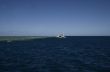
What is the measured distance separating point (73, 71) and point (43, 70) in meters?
4.85

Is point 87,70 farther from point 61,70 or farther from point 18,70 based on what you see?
point 18,70

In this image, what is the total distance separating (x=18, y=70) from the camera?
2994 cm

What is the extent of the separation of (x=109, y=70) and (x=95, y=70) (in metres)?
2.24

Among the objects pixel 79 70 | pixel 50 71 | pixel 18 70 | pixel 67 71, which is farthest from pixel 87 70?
pixel 18 70

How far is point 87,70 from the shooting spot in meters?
30.2

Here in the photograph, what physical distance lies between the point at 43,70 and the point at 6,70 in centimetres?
596

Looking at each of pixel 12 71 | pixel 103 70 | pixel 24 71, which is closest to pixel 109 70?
pixel 103 70

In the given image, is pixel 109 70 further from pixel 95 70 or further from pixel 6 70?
pixel 6 70

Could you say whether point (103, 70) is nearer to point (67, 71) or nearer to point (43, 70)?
point (67, 71)

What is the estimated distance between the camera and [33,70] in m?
30.1

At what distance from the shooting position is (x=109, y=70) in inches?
1193

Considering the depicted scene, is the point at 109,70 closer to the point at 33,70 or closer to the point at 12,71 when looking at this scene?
the point at 33,70

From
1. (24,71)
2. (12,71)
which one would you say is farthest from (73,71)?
(12,71)

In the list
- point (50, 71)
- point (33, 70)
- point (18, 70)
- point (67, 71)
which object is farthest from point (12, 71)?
point (67, 71)
